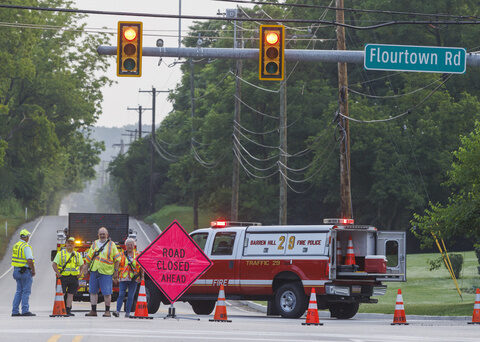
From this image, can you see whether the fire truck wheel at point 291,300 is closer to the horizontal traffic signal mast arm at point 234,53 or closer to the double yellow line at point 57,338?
the horizontal traffic signal mast arm at point 234,53

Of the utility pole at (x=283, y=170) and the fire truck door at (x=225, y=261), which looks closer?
the fire truck door at (x=225, y=261)

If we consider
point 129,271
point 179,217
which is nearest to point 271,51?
point 129,271

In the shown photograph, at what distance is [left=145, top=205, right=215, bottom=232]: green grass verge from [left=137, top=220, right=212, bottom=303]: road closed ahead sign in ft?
179

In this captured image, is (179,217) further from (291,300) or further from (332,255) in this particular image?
(332,255)

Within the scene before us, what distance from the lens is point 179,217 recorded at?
80.9 meters

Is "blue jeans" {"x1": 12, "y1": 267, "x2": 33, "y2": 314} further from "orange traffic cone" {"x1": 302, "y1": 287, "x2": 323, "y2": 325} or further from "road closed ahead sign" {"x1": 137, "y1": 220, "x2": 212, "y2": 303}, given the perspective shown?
Answer: "orange traffic cone" {"x1": 302, "y1": 287, "x2": 323, "y2": 325}

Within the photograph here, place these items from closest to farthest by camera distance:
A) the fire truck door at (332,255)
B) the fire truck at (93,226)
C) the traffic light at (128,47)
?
the traffic light at (128,47) → the fire truck door at (332,255) → the fire truck at (93,226)

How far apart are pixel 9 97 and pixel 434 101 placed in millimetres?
29926

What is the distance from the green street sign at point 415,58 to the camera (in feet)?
66.6

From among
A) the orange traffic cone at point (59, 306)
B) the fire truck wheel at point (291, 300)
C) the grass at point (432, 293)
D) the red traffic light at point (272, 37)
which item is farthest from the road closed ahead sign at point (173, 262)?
the grass at point (432, 293)

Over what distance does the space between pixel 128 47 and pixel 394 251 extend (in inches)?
335

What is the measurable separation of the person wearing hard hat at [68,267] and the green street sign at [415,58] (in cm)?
741

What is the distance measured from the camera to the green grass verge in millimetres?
76125

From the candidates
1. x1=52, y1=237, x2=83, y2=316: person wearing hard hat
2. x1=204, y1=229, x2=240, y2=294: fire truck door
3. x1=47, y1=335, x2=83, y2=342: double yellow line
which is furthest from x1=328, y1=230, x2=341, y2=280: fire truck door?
x1=47, y1=335, x2=83, y2=342: double yellow line
